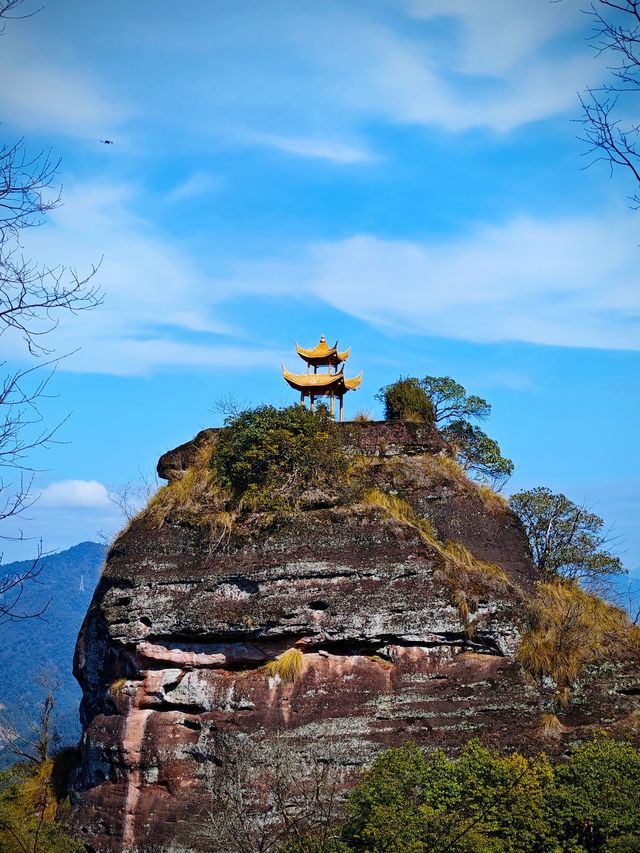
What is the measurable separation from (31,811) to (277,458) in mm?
9746

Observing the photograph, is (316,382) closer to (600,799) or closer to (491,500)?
(491,500)

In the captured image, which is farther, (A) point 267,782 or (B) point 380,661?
(B) point 380,661

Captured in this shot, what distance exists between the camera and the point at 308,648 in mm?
16516

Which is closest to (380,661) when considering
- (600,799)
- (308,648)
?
(308,648)

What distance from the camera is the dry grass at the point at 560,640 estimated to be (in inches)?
621

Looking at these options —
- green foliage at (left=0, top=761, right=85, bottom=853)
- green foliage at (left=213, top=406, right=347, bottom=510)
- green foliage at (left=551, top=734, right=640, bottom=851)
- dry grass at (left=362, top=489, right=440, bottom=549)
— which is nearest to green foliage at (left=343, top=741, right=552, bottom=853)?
green foliage at (left=551, top=734, right=640, bottom=851)

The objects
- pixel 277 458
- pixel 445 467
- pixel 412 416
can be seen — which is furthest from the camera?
pixel 412 416

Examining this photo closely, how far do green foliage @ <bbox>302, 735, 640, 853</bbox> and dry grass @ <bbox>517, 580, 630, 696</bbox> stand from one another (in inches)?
55.5

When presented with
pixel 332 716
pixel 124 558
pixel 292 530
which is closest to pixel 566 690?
pixel 332 716

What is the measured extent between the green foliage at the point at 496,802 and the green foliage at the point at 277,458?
18.4ft

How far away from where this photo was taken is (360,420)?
1950 cm

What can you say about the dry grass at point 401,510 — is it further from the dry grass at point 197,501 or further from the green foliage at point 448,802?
the green foliage at point 448,802

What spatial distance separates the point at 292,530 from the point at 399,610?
2.63 metres

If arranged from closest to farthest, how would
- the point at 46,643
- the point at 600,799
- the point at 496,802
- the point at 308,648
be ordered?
the point at 600,799 → the point at 496,802 → the point at 308,648 → the point at 46,643
